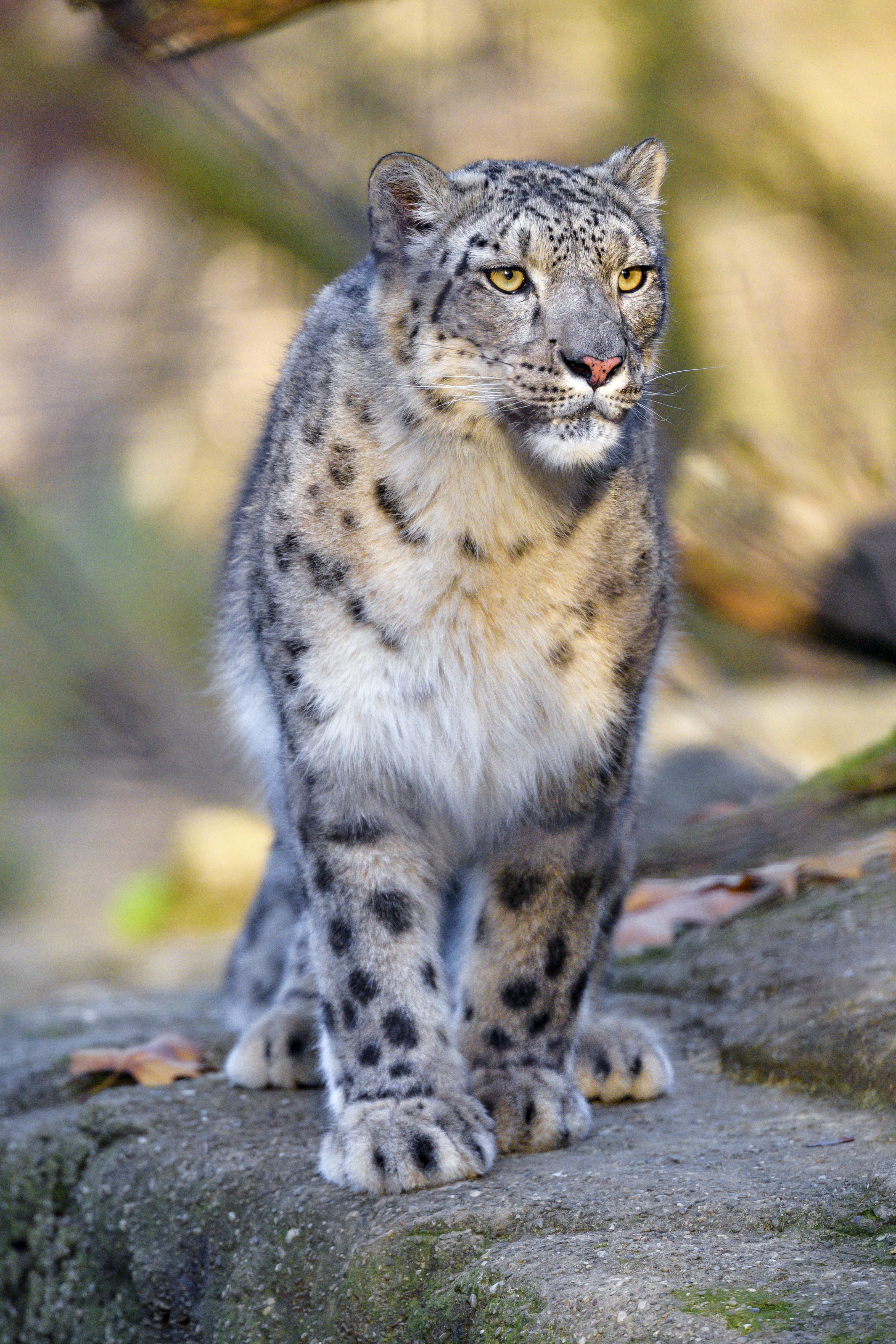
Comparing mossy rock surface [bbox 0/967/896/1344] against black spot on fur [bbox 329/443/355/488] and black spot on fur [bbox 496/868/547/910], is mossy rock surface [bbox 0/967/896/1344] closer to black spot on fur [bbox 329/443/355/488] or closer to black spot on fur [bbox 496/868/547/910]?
black spot on fur [bbox 496/868/547/910]

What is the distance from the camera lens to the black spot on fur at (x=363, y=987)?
2533mm

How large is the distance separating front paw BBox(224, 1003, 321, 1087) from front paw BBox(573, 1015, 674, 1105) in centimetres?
52

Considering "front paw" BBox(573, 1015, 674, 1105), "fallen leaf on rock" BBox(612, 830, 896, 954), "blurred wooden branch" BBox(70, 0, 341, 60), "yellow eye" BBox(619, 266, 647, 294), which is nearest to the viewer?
"blurred wooden branch" BBox(70, 0, 341, 60)

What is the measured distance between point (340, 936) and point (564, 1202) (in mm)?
643

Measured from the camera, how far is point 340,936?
258 centimetres

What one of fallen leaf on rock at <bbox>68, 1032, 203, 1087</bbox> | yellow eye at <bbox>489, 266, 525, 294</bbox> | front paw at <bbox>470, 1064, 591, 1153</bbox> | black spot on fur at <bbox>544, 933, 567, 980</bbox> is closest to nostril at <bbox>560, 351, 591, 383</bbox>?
yellow eye at <bbox>489, 266, 525, 294</bbox>

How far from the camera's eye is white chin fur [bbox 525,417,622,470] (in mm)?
2389

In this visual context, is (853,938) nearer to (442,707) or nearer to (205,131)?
(442,707)

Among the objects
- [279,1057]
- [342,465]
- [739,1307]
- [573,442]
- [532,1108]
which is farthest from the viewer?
[279,1057]

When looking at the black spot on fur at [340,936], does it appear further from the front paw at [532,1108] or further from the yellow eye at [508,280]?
the yellow eye at [508,280]

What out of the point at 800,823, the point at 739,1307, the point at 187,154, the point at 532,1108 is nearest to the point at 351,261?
the point at 187,154

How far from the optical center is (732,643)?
7.82 metres

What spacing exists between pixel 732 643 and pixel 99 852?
3.34 meters

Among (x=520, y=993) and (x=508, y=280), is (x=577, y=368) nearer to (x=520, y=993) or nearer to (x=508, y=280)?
(x=508, y=280)
